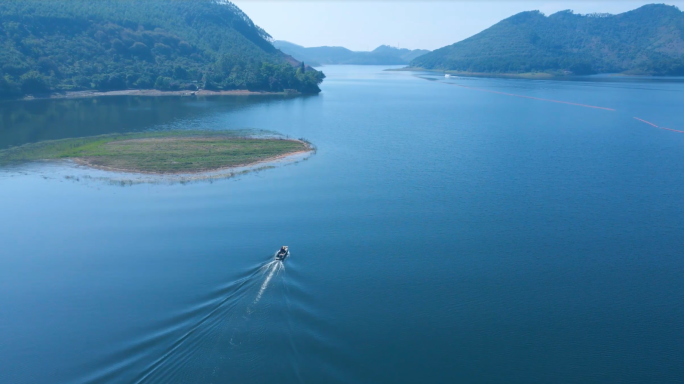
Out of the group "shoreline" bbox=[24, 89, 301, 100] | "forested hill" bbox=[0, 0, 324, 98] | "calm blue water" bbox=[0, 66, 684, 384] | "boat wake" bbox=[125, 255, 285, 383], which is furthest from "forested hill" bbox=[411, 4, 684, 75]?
"boat wake" bbox=[125, 255, 285, 383]


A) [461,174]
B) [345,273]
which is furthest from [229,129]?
[345,273]

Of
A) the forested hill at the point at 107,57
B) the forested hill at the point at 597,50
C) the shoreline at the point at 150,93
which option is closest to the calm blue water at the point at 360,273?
the shoreline at the point at 150,93

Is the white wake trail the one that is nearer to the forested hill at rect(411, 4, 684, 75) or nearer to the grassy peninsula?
the grassy peninsula

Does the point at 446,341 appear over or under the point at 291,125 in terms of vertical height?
under

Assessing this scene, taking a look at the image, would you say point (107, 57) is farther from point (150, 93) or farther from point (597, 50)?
point (597, 50)

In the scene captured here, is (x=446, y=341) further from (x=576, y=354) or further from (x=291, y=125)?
(x=291, y=125)

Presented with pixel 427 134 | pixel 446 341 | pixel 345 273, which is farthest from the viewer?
pixel 427 134
